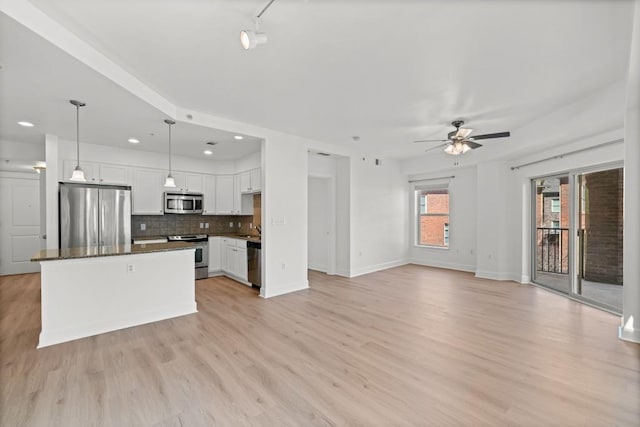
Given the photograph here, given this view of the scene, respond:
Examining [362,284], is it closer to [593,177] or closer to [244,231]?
[244,231]

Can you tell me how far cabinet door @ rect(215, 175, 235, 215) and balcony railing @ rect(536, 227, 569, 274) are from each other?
6.59 metres

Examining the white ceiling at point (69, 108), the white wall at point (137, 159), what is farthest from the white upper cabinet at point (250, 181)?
the white ceiling at point (69, 108)

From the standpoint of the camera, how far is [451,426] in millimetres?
1862

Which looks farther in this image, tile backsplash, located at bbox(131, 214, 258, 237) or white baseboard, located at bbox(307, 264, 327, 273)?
white baseboard, located at bbox(307, 264, 327, 273)

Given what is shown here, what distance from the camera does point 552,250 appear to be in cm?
535

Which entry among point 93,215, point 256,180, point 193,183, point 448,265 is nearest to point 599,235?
point 448,265

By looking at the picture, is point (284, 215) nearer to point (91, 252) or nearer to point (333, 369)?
point (91, 252)

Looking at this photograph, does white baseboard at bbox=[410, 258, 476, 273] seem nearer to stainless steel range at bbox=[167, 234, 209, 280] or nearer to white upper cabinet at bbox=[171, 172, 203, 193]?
stainless steel range at bbox=[167, 234, 209, 280]

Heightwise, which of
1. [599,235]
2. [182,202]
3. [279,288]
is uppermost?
[182,202]

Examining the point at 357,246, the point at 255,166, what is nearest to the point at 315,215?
the point at 357,246

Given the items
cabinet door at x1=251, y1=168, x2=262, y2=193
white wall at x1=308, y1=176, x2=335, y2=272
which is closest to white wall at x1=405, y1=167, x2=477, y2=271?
white wall at x1=308, y1=176, x2=335, y2=272

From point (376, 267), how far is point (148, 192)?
17.7 ft

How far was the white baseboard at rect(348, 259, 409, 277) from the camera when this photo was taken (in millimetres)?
6428

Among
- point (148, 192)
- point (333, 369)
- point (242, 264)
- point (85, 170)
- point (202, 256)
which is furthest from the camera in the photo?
point (202, 256)
